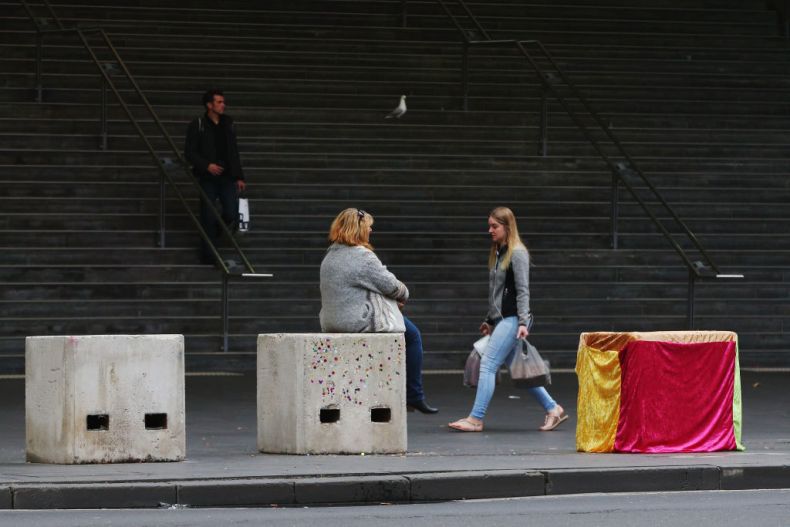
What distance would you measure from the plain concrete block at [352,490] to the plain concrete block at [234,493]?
9 cm

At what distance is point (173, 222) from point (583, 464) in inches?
363

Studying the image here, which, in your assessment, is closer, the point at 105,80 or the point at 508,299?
the point at 508,299

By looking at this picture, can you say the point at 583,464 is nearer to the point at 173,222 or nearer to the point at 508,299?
the point at 508,299

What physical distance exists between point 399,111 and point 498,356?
7784mm

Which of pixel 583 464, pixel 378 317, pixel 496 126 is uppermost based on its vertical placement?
pixel 496 126

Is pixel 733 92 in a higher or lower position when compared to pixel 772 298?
higher

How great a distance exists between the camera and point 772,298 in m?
19.6

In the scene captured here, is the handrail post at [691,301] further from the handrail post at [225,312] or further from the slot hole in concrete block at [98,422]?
the slot hole in concrete block at [98,422]

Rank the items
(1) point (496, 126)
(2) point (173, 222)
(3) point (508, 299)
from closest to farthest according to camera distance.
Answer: (3) point (508, 299) < (2) point (173, 222) < (1) point (496, 126)

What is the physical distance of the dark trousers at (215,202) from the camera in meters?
18.7

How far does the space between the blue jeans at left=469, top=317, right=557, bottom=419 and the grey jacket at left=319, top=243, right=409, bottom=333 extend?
117 cm

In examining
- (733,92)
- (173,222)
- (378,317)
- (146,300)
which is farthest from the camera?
(733,92)

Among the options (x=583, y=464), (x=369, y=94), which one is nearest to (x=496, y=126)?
(x=369, y=94)

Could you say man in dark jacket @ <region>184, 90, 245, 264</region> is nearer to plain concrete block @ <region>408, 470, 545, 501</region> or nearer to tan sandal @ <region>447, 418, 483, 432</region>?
tan sandal @ <region>447, 418, 483, 432</region>
